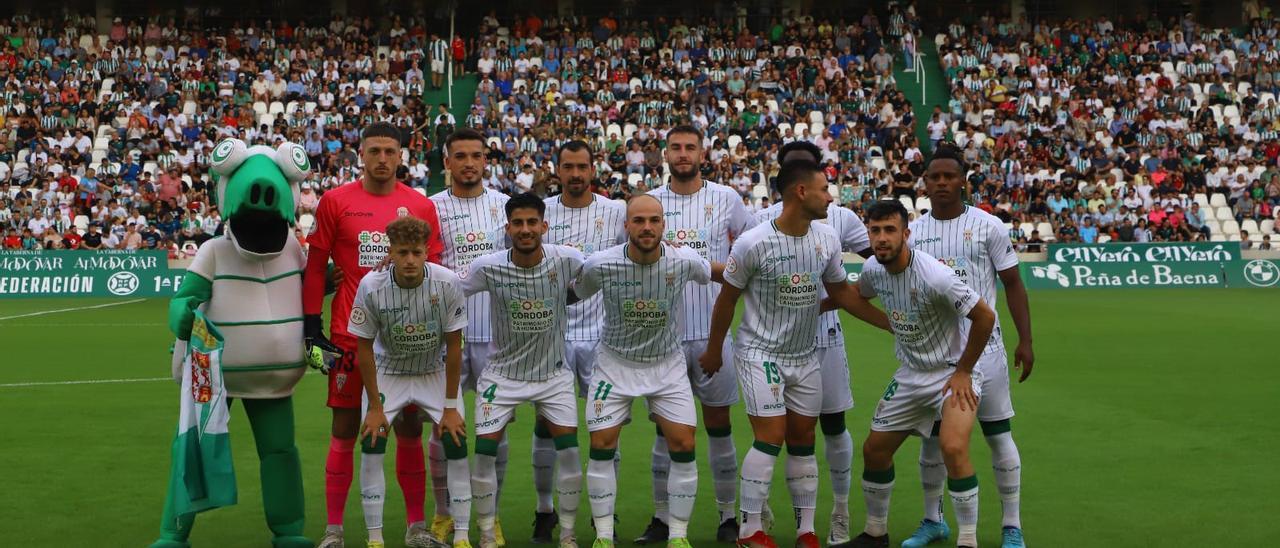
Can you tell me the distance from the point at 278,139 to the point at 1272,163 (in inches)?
964

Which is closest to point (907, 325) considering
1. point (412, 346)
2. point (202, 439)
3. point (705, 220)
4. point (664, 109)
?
point (705, 220)

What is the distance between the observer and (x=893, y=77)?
122 feet

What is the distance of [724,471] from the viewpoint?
7316 millimetres

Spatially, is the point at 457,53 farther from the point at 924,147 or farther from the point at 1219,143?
the point at 1219,143

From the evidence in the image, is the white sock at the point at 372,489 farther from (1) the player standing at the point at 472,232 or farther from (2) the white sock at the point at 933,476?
(2) the white sock at the point at 933,476

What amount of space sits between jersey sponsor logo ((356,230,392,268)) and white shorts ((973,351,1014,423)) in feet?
10.4

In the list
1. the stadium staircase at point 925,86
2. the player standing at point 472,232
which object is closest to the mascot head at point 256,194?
the player standing at point 472,232

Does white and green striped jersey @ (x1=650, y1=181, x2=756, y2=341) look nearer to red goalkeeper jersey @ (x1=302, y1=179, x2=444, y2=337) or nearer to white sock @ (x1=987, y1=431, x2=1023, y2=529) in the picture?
red goalkeeper jersey @ (x1=302, y1=179, x2=444, y2=337)

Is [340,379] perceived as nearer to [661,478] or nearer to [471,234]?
[471,234]

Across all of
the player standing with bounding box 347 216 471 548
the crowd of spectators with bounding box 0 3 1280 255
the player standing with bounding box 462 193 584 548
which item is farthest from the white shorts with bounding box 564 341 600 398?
the crowd of spectators with bounding box 0 3 1280 255

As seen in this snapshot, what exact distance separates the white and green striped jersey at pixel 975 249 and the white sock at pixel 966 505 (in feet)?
2.99

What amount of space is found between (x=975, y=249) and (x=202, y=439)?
4.12m

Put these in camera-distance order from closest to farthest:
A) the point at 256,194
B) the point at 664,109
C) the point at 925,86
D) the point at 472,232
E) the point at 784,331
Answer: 1. the point at 256,194
2. the point at 784,331
3. the point at 472,232
4. the point at 664,109
5. the point at 925,86

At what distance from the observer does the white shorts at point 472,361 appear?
7559 millimetres
